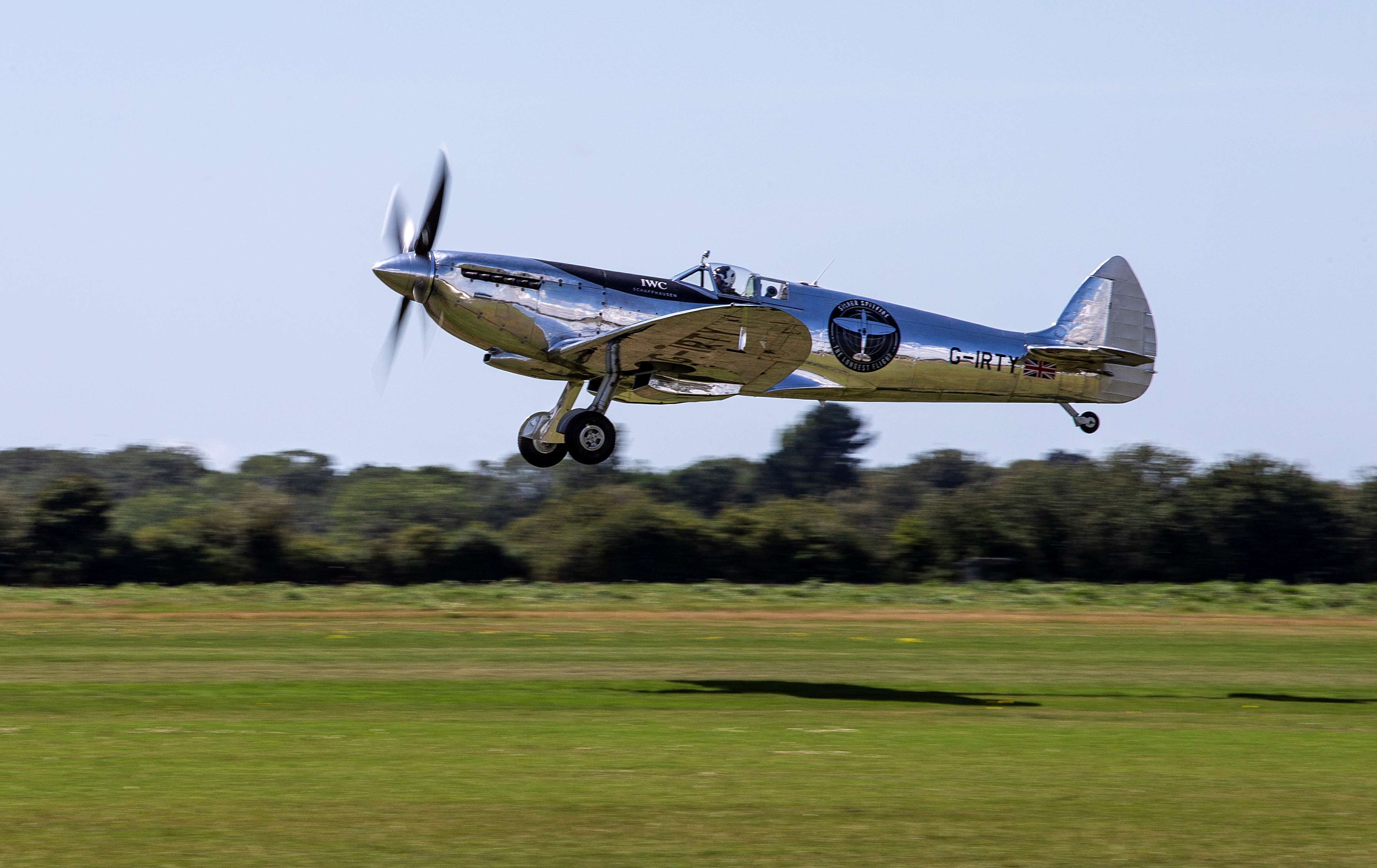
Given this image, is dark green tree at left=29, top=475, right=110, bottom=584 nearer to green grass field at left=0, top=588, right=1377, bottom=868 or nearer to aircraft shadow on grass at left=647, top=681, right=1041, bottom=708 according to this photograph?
green grass field at left=0, top=588, right=1377, bottom=868

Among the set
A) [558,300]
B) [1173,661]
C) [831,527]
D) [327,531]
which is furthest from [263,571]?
[1173,661]

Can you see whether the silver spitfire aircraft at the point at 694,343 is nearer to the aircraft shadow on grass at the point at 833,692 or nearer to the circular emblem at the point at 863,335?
the circular emblem at the point at 863,335

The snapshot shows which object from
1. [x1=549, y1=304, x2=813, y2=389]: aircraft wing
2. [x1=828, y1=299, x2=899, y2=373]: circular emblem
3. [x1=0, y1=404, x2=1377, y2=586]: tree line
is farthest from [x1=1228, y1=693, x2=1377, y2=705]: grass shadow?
[x1=0, y1=404, x2=1377, y2=586]: tree line

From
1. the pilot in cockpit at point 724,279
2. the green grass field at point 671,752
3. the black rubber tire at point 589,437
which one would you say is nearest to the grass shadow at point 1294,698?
the green grass field at point 671,752

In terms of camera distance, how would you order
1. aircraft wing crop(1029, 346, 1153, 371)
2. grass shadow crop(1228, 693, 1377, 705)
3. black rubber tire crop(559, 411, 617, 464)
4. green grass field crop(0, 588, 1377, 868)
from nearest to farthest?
green grass field crop(0, 588, 1377, 868)
grass shadow crop(1228, 693, 1377, 705)
black rubber tire crop(559, 411, 617, 464)
aircraft wing crop(1029, 346, 1153, 371)

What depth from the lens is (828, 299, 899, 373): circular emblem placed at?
1884 centimetres

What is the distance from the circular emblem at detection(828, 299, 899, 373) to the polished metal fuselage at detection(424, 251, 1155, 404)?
7cm

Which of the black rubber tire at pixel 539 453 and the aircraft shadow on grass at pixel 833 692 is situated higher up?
the black rubber tire at pixel 539 453

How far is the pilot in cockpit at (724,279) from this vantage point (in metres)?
18.1

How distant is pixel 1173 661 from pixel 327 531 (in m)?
32.7

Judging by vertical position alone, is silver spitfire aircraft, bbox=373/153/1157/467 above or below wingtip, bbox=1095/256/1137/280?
below

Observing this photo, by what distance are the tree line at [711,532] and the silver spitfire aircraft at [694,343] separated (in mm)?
21369

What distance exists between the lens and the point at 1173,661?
18156 mm

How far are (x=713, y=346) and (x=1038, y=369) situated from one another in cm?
576
